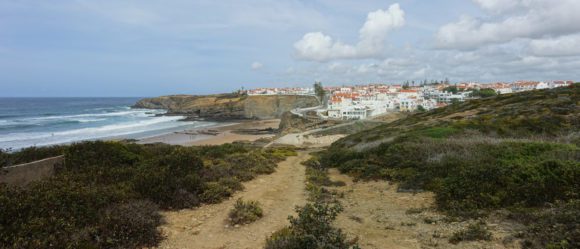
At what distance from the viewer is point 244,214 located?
7.18 metres

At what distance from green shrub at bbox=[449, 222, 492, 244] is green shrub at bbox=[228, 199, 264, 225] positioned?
3763 mm

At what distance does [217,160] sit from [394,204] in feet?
23.8

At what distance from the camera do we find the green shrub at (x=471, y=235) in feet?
18.8

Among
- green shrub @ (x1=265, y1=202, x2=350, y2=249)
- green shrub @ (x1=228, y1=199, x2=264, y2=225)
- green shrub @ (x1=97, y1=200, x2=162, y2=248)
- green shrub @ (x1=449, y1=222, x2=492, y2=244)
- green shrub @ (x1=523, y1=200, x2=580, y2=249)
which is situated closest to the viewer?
green shrub @ (x1=523, y1=200, x2=580, y2=249)

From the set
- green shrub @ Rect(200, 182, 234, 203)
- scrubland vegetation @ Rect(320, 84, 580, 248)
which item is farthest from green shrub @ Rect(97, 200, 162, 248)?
Answer: scrubland vegetation @ Rect(320, 84, 580, 248)

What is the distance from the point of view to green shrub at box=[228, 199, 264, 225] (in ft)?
23.3

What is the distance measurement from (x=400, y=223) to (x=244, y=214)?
3.18 metres

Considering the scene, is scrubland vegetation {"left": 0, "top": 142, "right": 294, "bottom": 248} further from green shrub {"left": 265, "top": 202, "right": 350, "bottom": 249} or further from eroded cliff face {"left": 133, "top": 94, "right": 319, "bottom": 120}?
eroded cliff face {"left": 133, "top": 94, "right": 319, "bottom": 120}

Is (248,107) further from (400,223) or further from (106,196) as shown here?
(400,223)

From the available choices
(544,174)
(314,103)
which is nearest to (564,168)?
(544,174)

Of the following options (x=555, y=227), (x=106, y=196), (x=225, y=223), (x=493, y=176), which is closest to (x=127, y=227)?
(x=106, y=196)

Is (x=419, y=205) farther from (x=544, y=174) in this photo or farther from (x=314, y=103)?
(x=314, y=103)

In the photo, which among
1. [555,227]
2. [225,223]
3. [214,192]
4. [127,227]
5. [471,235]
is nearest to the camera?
[555,227]

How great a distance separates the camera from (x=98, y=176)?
28.5 ft
